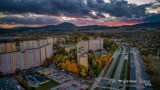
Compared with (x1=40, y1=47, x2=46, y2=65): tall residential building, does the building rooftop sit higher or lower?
lower

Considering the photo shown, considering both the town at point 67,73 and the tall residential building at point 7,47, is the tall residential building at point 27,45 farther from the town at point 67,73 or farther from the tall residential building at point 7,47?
the town at point 67,73

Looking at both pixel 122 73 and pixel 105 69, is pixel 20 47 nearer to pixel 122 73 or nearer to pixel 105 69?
pixel 105 69

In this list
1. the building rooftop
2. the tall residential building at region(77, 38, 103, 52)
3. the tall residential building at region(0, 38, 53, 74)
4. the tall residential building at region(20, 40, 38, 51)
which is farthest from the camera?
the tall residential building at region(77, 38, 103, 52)

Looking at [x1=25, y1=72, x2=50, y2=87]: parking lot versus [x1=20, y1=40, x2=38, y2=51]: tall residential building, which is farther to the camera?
[x1=20, y1=40, x2=38, y2=51]: tall residential building

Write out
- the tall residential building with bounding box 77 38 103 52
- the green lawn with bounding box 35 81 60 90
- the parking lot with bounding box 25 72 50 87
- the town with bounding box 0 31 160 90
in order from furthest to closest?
the tall residential building with bounding box 77 38 103 52 → the parking lot with bounding box 25 72 50 87 → the town with bounding box 0 31 160 90 → the green lawn with bounding box 35 81 60 90

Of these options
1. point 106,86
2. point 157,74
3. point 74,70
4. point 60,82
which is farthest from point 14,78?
point 157,74

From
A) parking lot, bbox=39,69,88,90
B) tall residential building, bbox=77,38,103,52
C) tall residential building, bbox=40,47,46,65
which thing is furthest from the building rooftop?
tall residential building, bbox=77,38,103,52

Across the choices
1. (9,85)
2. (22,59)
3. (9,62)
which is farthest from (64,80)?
(9,62)

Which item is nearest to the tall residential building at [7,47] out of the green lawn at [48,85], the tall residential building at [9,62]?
the tall residential building at [9,62]

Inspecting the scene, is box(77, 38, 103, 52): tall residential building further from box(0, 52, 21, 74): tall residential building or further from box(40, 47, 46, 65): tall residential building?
box(0, 52, 21, 74): tall residential building

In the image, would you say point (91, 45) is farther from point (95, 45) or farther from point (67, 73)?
point (67, 73)

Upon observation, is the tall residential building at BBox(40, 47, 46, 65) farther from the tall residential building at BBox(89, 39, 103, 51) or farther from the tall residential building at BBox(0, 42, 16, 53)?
the tall residential building at BBox(89, 39, 103, 51)

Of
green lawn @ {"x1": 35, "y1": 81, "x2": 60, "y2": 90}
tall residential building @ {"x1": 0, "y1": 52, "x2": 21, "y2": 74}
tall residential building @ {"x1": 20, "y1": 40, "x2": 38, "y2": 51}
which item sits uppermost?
tall residential building @ {"x1": 20, "y1": 40, "x2": 38, "y2": 51}
